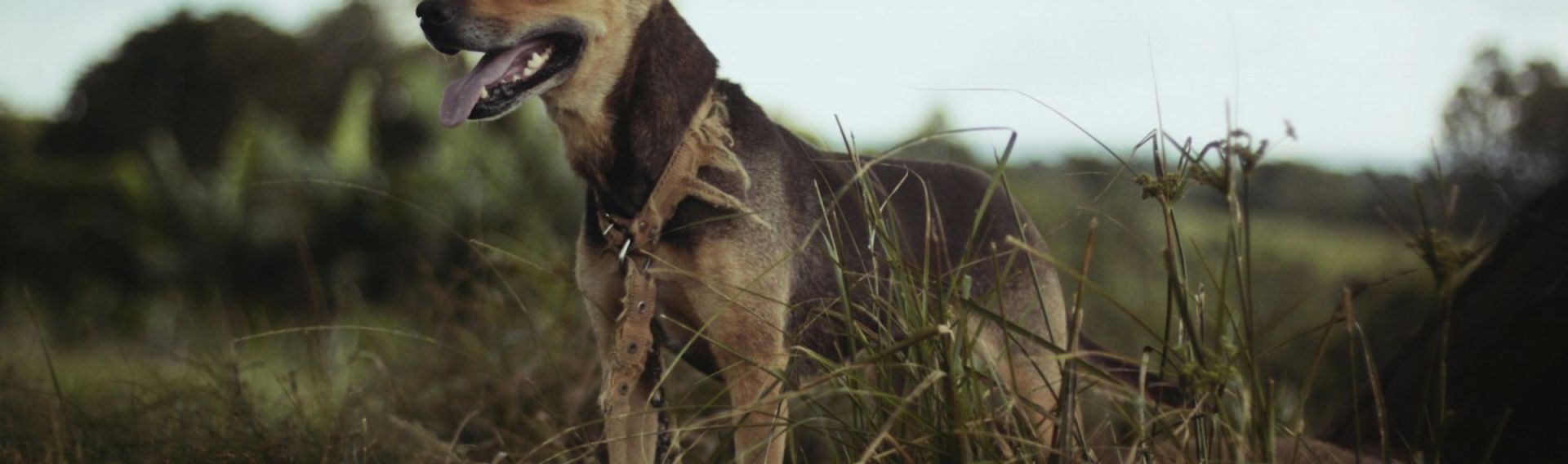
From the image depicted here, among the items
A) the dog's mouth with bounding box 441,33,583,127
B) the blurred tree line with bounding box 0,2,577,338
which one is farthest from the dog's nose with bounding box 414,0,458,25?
the blurred tree line with bounding box 0,2,577,338

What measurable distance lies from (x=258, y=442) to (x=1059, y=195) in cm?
984

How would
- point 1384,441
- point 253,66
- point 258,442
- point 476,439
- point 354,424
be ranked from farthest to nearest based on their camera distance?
1. point 253,66
2. point 476,439
3. point 354,424
4. point 258,442
5. point 1384,441

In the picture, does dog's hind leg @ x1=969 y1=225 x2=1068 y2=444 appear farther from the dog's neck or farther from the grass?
the dog's neck

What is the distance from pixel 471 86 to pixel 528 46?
213 mm

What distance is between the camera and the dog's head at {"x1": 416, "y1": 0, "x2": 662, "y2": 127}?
331cm

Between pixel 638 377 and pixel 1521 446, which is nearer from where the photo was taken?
pixel 638 377

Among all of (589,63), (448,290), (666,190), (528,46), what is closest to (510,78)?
(528,46)

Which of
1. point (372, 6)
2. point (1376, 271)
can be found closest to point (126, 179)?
point (372, 6)

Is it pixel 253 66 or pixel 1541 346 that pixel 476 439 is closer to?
pixel 1541 346

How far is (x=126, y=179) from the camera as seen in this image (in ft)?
30.3

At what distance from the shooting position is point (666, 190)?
3432mm

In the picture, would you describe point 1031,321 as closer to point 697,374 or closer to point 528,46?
point 697,374

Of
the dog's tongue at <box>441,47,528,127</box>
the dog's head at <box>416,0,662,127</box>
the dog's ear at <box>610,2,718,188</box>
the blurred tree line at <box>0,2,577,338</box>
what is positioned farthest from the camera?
the blurred tree line at <box>0,2,577,338</box>

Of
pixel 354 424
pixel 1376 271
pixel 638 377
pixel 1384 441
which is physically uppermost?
pixel 1384 441
